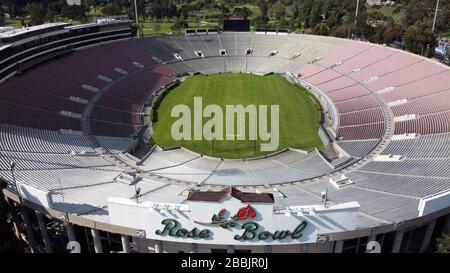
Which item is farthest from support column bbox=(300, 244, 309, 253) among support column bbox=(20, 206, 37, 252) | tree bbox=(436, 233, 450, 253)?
support column bbox=(20, 206, 37, 252)

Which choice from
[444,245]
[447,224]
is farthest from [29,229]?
[447,224]

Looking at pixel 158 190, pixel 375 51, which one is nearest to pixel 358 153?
pixel 158 190

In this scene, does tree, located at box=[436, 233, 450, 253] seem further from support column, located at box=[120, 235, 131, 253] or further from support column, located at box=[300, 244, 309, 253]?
support column, located at box=[120, 235, 131, 253]

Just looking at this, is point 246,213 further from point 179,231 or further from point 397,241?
point 397,241

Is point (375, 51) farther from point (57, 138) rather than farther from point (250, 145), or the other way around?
point (57, 138)

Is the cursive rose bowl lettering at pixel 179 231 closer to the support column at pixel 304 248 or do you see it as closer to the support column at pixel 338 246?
the support column at pixel 304 248
